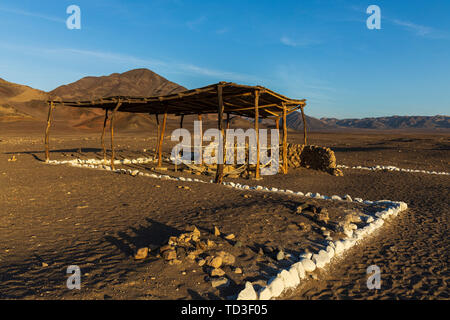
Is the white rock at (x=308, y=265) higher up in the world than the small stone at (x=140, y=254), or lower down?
lower down

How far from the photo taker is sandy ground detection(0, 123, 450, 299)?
2809 millimetres

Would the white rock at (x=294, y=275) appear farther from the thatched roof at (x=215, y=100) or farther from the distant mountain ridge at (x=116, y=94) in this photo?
the distant mountain ridge at (x=116, y=94)

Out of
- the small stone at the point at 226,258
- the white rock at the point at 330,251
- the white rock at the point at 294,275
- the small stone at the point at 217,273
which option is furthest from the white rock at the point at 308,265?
the small stone at the point at 217,273

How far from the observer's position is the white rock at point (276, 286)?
271 cm

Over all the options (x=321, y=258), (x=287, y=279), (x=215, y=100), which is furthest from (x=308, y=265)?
(x=215, y=100)

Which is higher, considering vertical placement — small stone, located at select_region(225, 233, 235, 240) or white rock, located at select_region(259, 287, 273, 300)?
small stone, located at select_region(225, 233, 235, 240)

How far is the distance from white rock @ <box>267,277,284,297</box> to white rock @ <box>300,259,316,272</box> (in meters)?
0.52

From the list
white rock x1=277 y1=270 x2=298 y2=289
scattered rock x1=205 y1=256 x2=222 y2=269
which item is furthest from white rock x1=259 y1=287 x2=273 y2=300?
scattered rock x1=205 y1=256 x2=222 y2=269

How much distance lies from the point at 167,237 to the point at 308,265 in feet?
6.37

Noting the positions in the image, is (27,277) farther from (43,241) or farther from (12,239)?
(12,239)

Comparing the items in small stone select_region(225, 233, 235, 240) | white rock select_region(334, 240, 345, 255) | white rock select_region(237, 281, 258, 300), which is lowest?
white rock select_region(334, 240, 345, 255)

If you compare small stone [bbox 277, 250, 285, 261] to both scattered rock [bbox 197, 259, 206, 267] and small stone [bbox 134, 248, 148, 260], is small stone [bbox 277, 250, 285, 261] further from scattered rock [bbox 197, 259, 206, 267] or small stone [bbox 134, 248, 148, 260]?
small stone [bbox 134, 248, 148, 260]

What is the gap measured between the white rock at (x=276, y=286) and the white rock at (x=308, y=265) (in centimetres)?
52

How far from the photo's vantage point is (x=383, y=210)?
18.7 feet
